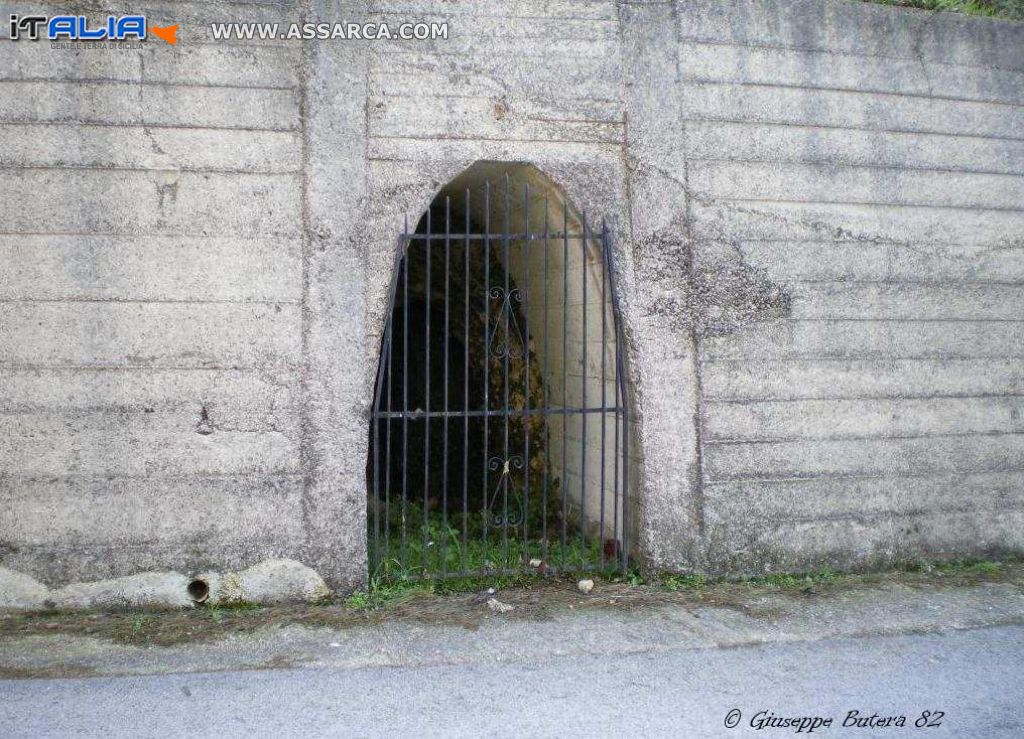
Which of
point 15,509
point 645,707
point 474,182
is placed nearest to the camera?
point 645,707

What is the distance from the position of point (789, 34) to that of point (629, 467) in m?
2.60

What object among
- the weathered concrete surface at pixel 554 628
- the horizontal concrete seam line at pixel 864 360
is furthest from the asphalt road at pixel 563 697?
the horizontal concrete seam line at pixel 864 360

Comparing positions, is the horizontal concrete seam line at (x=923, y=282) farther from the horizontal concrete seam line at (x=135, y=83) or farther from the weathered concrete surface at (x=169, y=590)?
the weathered concrete surface at (x=169, y=590)

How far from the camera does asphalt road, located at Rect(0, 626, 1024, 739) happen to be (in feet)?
10.7

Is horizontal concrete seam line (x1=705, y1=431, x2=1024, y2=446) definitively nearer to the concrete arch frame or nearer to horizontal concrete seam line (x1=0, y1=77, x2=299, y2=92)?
the concrete arch frame

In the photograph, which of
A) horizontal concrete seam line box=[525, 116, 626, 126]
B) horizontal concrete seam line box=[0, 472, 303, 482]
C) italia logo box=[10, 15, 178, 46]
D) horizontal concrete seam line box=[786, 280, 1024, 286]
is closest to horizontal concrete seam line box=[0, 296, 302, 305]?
horizontal concrete seam line box=[0, 472, 303, 482]

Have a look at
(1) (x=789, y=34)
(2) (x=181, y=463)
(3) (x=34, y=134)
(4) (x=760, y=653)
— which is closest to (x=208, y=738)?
(2) (x=181, y=463)

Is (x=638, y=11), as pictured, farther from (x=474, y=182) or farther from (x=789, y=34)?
(x=474, y=182)

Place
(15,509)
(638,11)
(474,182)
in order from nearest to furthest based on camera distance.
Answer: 1. (15,509)
2. (638,11)
3. (474,182)

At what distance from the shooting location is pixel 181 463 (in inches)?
174

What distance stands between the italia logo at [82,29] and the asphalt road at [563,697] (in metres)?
3.00

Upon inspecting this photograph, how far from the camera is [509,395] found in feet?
20.9

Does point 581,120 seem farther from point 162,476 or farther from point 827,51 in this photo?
point 162,476

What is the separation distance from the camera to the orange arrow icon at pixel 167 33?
14.6 ft
